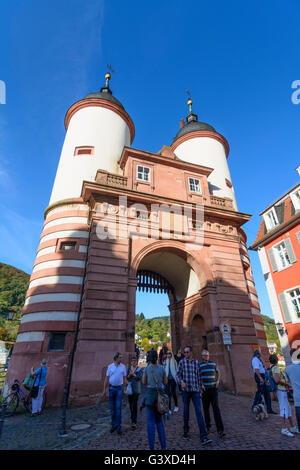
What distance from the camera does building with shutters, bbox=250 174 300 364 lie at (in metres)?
18.8

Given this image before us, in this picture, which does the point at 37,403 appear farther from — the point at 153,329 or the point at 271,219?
the point at 153,329

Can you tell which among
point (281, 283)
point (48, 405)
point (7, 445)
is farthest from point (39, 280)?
point (281, 283)

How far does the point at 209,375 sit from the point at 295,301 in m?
16.2

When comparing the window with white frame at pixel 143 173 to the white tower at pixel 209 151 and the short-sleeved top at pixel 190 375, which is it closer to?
the white tower at pixel 209 151

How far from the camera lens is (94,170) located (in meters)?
16.9

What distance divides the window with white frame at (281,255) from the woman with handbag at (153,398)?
18.4 meters

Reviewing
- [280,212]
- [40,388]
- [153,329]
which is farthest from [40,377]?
[153,329]

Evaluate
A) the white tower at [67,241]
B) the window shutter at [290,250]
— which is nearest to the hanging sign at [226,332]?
the white tower at [67,241]

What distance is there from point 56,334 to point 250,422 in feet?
28.2

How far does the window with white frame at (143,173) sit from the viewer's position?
16.2 m

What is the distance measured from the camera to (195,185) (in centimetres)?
1778

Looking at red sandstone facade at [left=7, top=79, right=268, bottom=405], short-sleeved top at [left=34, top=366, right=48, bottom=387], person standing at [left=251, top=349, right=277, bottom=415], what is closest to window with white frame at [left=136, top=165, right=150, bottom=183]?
red sandstone facade at [left=7, top=79, right=268, bottom=405]

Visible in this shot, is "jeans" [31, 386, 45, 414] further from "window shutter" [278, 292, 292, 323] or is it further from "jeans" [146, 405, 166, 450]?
"window shutter" [278, 292, 292, 323]
